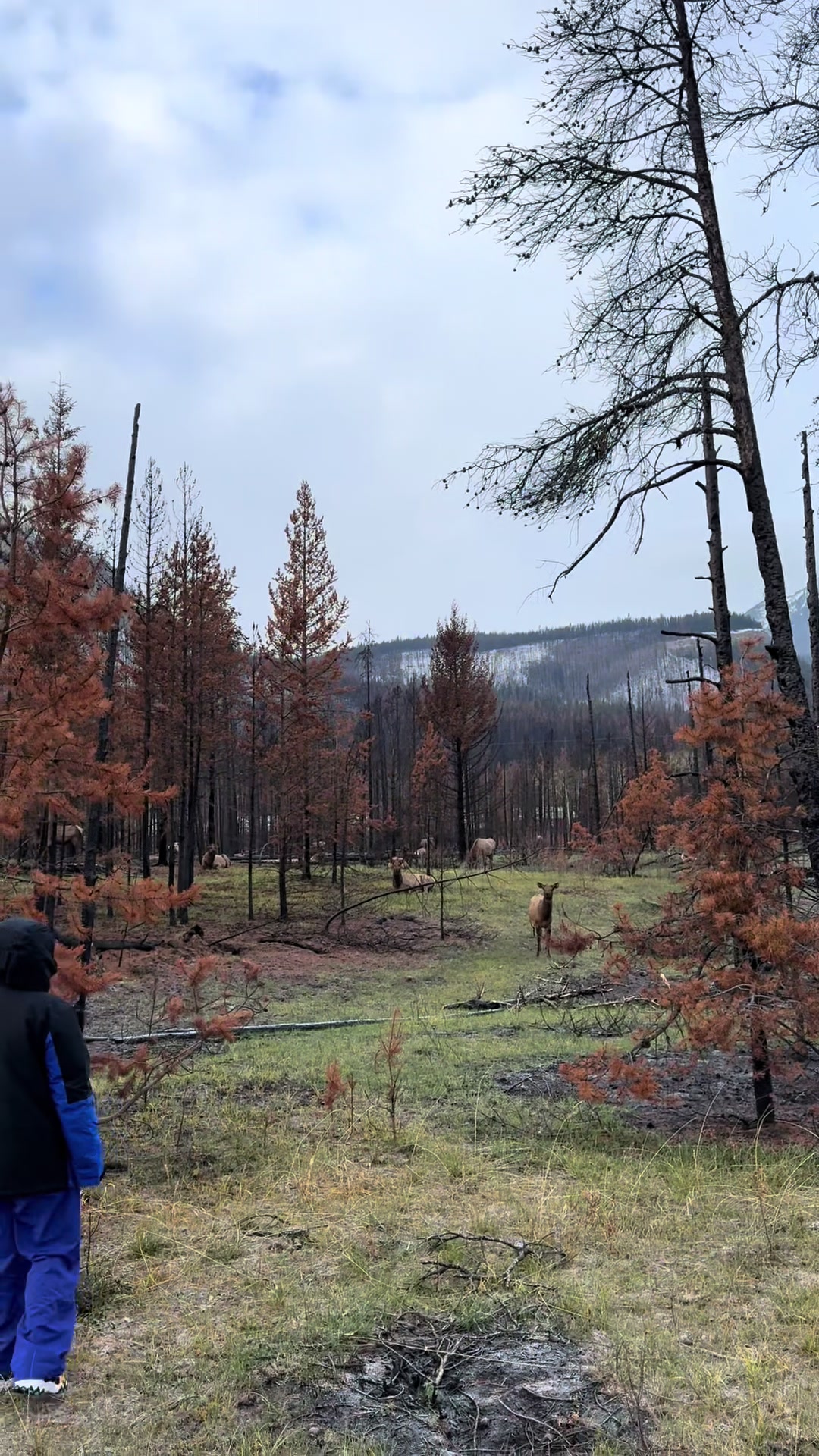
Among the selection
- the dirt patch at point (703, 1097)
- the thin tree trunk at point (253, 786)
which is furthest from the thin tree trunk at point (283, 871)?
the dirt patch at point (703, 1097)

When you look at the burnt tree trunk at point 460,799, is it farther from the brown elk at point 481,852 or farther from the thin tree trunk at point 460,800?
the brown elk at point 481,852

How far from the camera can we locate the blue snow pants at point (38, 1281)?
3461 mm

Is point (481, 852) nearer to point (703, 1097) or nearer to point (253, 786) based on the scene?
point (253, 786)

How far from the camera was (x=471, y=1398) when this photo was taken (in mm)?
3303

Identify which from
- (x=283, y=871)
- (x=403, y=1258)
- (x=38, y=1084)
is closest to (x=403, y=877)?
(x=283, y=871)

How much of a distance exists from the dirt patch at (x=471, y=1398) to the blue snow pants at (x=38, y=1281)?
3.27 feet

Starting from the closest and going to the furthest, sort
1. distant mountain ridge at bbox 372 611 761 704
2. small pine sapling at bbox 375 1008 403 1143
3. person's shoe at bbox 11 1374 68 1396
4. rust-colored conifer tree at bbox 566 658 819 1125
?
person's shoe at bbox 11 1374 68 1396
rust-colored conifer tree at bbox 566 658 819 1125
small pine sapling at bbox 375 1008 403 1143
distant mountain ridge at bbox 372 611 761 704

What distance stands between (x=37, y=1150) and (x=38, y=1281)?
0.46 m

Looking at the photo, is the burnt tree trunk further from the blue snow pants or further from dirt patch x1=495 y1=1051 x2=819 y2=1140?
the blue snow pants

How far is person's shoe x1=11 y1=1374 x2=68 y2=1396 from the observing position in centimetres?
338

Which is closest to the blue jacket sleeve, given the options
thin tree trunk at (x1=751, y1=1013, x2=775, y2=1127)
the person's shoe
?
the person's shoe

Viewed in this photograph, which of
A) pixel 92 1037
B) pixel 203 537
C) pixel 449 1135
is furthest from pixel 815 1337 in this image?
pixel 203 537

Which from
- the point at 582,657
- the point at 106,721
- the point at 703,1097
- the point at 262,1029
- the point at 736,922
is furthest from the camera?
the point at 582,657

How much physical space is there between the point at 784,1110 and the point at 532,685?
15243 centimetres
